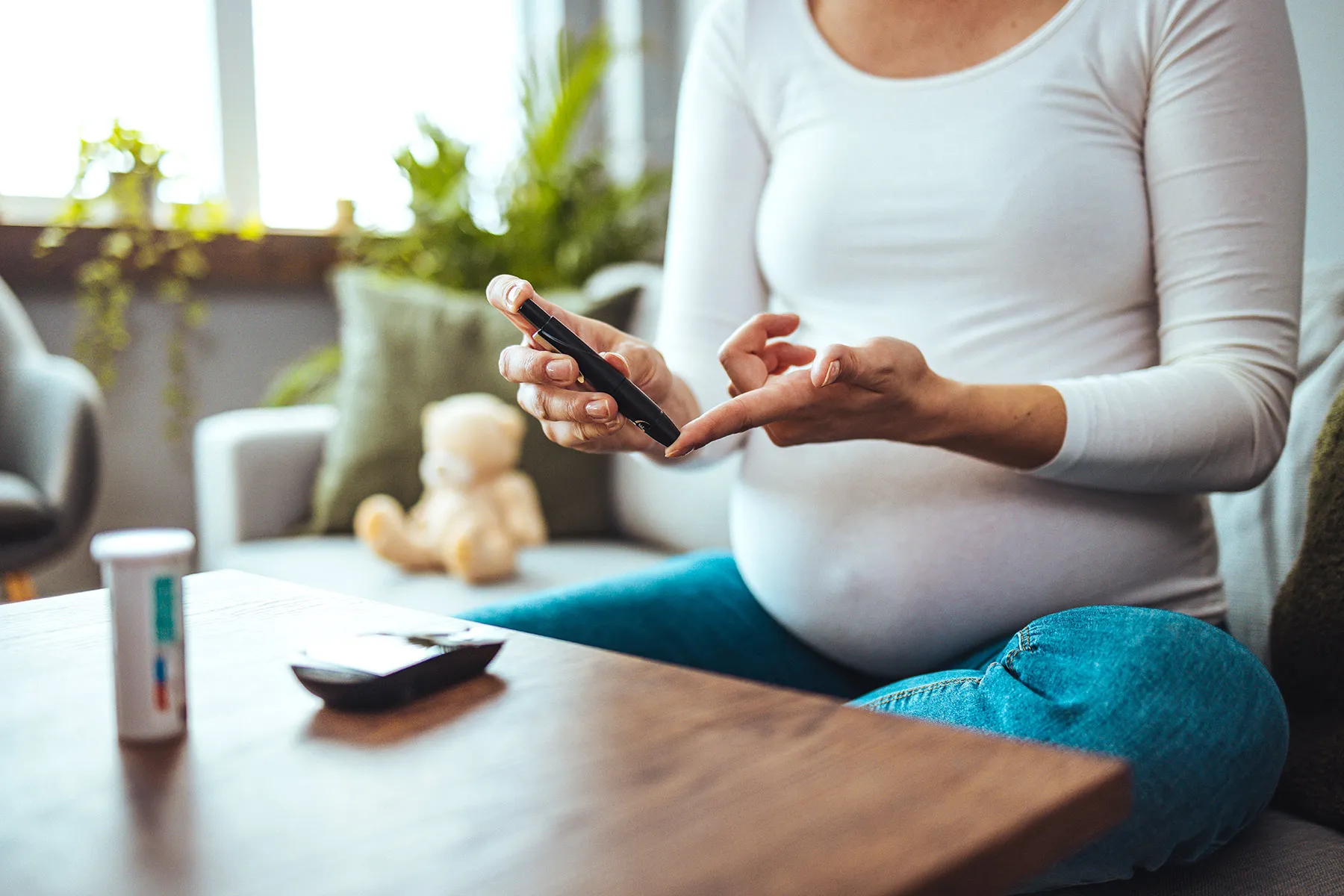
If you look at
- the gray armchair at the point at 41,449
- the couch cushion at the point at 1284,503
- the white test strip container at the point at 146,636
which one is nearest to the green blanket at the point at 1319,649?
the couch cushion at the point at 1284,503

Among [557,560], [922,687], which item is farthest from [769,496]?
[557,560]

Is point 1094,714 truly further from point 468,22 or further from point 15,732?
point 468,22

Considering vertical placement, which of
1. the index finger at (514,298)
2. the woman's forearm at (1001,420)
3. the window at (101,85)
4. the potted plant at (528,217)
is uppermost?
the window at (101,85)

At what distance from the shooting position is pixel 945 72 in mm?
919

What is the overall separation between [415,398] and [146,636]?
4.32ft

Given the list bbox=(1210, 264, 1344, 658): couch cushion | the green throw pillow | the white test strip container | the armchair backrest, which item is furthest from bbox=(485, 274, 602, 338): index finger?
the armchair backrest

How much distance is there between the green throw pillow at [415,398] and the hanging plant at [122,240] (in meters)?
0.69

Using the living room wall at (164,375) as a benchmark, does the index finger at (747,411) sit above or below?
above

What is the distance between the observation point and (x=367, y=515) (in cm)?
153

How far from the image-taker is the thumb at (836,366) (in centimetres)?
65

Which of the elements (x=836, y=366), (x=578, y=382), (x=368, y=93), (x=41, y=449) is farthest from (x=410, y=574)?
(x=368, y=93)

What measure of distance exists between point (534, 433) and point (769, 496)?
91 cm

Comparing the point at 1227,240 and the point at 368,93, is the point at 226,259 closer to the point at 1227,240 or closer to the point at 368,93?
the point at 368,93

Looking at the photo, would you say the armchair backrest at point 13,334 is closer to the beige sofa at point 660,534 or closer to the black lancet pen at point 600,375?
the beige sofa at point 660,534
